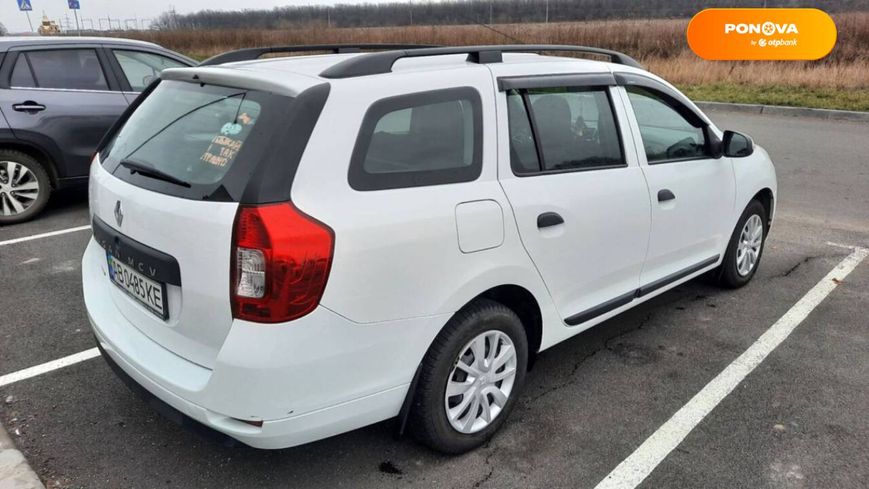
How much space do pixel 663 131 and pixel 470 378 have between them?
2.00 meters

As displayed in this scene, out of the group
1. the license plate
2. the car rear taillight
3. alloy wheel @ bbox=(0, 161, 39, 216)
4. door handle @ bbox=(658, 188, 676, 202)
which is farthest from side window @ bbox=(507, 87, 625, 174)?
alloy wheel @ bbox=(0, 161, 39, 216)

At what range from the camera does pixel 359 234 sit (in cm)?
219

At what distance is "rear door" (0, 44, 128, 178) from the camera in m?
5.94

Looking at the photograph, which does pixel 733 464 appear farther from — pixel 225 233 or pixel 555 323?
pixel 225 233

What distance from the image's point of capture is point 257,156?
7.17 feet

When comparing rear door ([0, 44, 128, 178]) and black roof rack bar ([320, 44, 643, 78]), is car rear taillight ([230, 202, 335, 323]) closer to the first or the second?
black roof rack bar ([320, 44, 643, 78])

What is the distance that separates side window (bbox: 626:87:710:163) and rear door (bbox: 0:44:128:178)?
202 inches

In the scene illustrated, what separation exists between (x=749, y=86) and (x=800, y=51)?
4130mm

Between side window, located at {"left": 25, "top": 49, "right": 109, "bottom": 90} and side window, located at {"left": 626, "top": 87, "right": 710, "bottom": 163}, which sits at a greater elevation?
side window, located at {"left": 25, "top": 49, "right": 109, "bottom": 90}

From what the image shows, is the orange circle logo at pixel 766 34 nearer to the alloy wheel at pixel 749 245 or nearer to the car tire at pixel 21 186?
the alloy wheel at pixel 749 245

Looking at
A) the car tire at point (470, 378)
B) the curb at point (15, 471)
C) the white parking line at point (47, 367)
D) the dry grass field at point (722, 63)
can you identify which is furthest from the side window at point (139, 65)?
the car tire at point (470, 378)

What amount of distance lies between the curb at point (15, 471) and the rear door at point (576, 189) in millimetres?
2164

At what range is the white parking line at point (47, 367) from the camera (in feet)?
11.0

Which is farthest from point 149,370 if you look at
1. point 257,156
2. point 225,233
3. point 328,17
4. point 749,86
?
point 328,17
